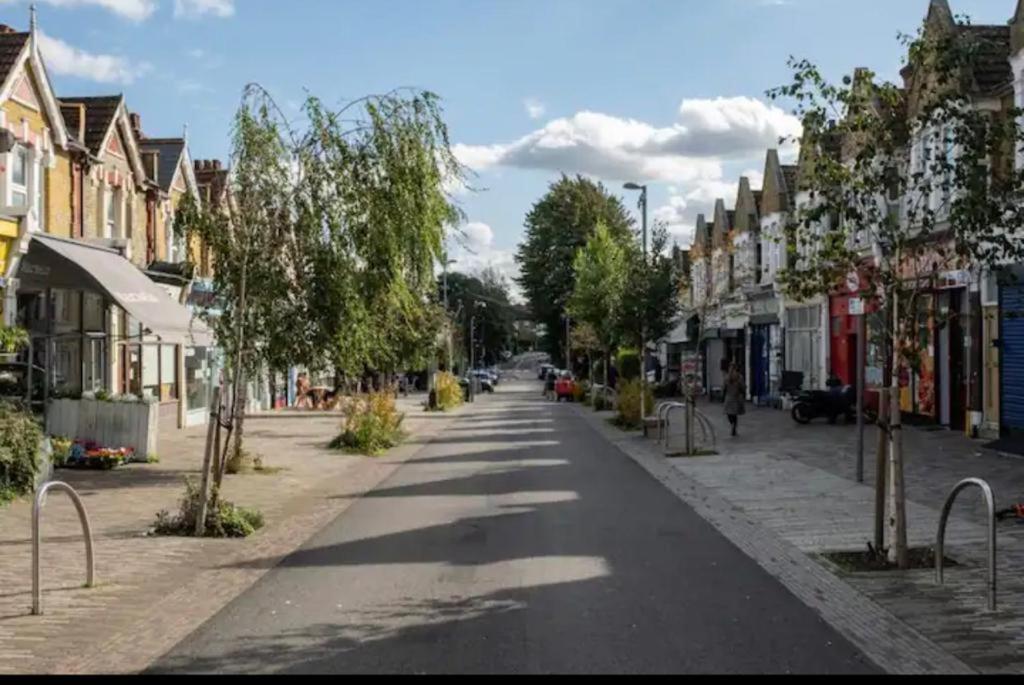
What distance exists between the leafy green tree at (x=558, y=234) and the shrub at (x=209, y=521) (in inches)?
2355

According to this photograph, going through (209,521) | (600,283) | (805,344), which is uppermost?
(600,283)

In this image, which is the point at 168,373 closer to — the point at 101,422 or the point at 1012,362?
the point at 101,422

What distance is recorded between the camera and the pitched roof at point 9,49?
20344 millimetres

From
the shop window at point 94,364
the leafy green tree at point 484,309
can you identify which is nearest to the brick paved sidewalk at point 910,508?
the shop window at point 94,364

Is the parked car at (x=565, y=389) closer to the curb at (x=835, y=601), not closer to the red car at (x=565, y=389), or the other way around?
the red car at (x=565, y=389)

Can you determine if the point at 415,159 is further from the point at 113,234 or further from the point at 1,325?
the point at 113,234

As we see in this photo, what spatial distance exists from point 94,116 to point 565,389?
33.2m

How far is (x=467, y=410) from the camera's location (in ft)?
151

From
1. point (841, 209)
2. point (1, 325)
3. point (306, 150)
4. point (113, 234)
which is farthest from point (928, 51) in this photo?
point (113, 234)

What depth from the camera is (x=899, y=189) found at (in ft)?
33.4

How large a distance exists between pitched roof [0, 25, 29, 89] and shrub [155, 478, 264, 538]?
1167 centimetres

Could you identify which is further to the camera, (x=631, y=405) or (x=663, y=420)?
(x=631, y=405)

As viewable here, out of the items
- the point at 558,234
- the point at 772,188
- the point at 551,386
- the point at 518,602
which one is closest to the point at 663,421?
the point at 518,602

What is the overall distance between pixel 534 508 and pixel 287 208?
523cm
